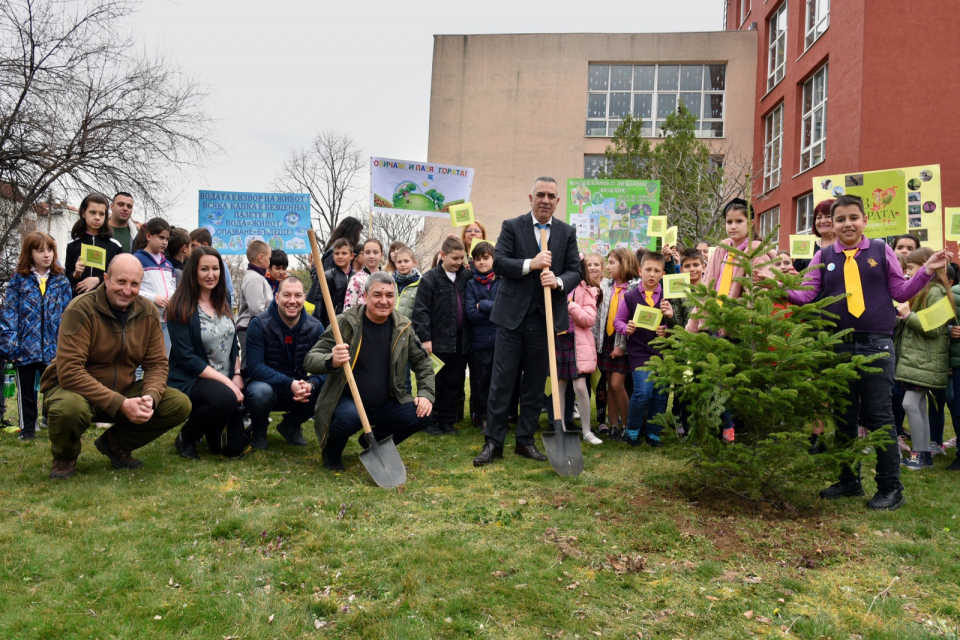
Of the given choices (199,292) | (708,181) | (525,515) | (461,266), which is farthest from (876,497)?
(708,181)

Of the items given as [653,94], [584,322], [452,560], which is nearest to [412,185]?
[584,322]

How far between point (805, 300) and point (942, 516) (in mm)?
1634

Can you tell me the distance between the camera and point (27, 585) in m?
3.27

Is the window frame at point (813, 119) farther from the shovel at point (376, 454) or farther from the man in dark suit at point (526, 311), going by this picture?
the shovel at point (376, 454)

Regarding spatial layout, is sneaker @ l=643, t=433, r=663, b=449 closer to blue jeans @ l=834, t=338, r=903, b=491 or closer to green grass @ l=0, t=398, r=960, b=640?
green grass @ l=0, t=398, r=960, b=640

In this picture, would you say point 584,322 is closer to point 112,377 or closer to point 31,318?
point 112,377

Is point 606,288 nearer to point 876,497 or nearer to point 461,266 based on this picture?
point 461,266

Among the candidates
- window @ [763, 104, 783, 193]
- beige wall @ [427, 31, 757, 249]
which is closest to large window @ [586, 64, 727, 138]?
beige wall @ [427, 31, 757, 249]

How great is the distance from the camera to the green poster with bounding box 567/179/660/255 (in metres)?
10.0

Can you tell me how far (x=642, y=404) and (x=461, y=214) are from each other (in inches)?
142

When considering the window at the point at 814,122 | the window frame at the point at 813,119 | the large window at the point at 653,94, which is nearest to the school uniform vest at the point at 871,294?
the window frame at the point at 813,119

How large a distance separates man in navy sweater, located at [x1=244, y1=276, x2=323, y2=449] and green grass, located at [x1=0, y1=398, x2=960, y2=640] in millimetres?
901

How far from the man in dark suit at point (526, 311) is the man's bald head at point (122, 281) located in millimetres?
Result: 2807

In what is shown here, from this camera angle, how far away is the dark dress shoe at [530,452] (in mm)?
5939
